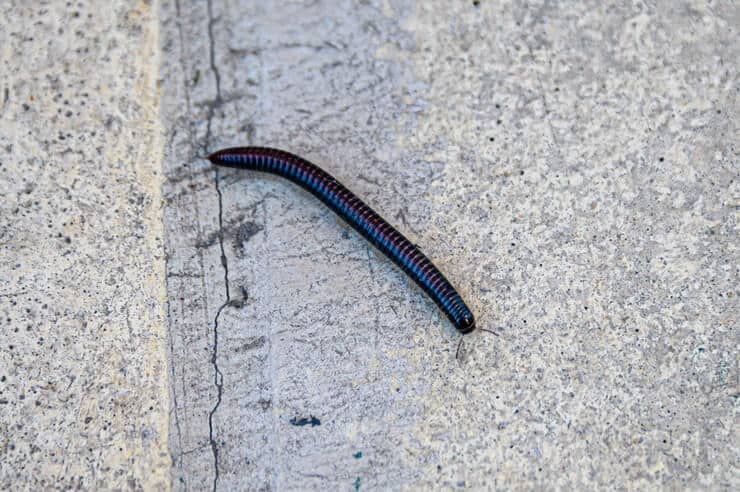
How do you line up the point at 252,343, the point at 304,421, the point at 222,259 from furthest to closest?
the point at 222,259, the point at 252,343, the point at 304,421

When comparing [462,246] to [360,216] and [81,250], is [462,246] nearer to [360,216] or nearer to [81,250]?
[360,216]

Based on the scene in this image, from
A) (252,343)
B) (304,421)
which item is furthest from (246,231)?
(304,421)

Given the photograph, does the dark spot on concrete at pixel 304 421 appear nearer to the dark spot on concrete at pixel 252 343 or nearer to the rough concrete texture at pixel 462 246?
the rough concrete texture at pixel 462 246

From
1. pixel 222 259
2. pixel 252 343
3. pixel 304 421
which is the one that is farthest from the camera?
pixel 222 259

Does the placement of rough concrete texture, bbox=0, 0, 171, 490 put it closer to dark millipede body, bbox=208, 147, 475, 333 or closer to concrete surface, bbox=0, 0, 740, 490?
concrete surface, bbox=0, 0, 740, 490

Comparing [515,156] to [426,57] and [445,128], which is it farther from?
[426,57]

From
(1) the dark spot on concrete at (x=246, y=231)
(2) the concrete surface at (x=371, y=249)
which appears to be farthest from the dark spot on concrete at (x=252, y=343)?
(1) the dark spot on concrete at (x=246, y=231)

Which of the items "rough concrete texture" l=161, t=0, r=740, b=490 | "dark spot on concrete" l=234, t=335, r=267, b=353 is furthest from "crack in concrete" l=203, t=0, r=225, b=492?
"dark spot on concrete" l=234, t=335, r=267, b=353
